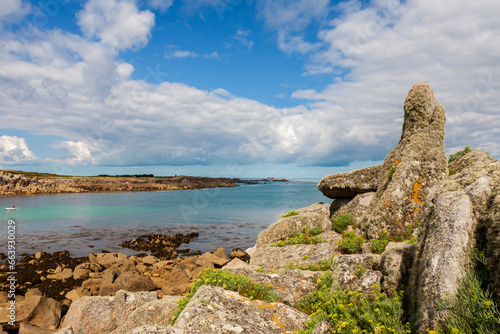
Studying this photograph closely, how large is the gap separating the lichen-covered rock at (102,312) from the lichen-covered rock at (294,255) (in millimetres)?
4830

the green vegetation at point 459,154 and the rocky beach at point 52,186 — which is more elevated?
the green vegetation at point 459,154

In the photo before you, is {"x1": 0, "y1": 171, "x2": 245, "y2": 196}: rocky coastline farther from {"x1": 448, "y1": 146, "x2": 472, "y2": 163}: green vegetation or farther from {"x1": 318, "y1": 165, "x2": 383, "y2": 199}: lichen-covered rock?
{"x1": 448, "y1": 146, "x2": 472, "y2": 163}: green vegetation

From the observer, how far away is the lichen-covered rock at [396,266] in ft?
22.9

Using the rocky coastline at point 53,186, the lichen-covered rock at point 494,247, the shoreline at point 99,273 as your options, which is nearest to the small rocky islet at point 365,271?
the lichen-covered rock at point 494,247

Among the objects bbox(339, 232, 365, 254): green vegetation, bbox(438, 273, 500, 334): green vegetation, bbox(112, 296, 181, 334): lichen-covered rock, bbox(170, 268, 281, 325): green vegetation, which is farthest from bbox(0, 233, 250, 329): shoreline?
bbox(438, 273, 500, 334): green vegetation

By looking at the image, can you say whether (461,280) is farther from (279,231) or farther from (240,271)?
(279,231)

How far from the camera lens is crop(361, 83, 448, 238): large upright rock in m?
11.7

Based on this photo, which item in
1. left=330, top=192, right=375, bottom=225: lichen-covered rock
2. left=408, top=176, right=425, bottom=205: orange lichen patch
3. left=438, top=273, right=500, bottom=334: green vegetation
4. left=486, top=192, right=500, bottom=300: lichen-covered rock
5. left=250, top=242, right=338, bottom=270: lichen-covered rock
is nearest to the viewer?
left=438, top=273, right=500, bottom=334: green vegetation

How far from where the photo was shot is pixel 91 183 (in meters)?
126

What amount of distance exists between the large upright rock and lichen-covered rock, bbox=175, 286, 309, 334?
6.26 meters

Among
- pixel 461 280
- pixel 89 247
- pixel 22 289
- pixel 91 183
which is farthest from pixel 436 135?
pixel 91 183

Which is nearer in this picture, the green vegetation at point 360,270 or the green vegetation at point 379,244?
the green vegetation at point 360,270

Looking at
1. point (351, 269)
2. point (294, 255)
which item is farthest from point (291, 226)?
point (351, 269)

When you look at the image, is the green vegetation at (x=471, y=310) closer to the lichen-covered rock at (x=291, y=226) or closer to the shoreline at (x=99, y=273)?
the lichen-covered rock at (x=291, y=226)
